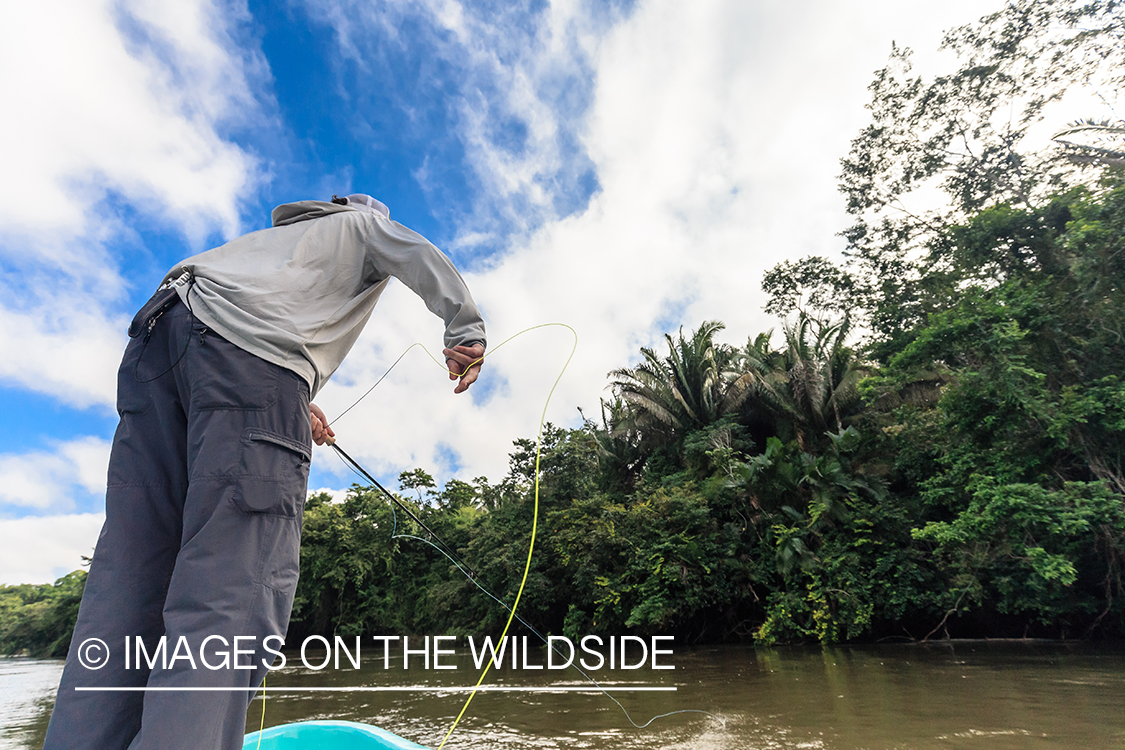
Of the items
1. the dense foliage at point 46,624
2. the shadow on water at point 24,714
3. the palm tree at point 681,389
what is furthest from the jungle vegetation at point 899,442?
the dense foliage at point 46,624

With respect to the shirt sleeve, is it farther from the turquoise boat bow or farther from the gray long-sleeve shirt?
the turquoise boat bow

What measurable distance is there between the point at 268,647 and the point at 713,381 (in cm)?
1520

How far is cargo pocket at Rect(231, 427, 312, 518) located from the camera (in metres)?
0.97

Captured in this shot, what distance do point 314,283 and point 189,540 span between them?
515 mm

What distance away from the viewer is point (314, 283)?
1197 mm

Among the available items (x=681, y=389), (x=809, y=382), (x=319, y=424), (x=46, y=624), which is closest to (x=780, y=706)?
(x=319, y=424)

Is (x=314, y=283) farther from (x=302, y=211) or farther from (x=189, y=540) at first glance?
(x=189, y=540)

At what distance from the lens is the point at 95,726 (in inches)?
38.4

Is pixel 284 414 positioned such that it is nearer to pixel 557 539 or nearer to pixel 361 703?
pixel 361 703

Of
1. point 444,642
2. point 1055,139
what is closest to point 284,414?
point 1055,139

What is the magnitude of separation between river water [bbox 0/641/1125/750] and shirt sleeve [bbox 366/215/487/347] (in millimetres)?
3290

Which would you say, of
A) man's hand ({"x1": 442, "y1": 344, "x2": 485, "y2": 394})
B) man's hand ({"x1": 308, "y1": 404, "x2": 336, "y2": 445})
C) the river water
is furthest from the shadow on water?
man's hand ({"x1": 442, "y1": 344, "x2": 485, "y2": 394})

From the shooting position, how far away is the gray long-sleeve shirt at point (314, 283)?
1.09 meters

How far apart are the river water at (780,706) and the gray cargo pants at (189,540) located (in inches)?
127
